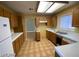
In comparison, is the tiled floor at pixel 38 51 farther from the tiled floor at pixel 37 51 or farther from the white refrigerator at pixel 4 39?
the white refrigerator at pixel 4 39

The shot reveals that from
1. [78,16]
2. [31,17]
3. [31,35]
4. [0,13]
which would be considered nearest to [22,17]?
[31,17]

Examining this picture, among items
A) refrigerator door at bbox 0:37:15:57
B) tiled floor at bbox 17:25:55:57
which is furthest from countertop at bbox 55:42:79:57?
tiled floor at bbox 17:25:55:57

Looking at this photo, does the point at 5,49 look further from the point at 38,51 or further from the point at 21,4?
the point at 38,51

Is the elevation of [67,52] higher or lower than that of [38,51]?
higher

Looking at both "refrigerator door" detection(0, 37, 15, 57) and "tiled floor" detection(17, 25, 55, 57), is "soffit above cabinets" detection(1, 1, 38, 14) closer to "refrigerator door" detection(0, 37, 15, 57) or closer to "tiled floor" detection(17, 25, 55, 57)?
"refrigerator door" detection(0, 37, 15, 57)

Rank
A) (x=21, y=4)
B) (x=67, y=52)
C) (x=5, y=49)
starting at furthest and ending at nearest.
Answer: (x=21, y=4)
(x=5, y=49)
(x=67, y=52)

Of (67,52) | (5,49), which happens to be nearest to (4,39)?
(5,49)

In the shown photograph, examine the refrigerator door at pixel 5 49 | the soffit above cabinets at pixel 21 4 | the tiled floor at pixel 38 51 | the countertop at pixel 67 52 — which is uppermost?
the soffit above cabinets at pixel 21 4

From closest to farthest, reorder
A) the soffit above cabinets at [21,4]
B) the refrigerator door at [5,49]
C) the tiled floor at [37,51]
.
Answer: the refrigerator door at [5,49] < the soffit above cabinets at [21,4] < the tiled floor at [37,51]

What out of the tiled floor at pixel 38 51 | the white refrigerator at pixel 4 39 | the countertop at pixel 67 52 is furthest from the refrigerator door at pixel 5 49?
the tiled floor at pixel 38 51

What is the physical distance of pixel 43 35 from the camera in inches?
282

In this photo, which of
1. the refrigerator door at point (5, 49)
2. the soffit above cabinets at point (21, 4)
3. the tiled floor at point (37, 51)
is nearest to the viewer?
the refrigerator door at point (5, 49)

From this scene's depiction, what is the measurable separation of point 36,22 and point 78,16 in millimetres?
4018

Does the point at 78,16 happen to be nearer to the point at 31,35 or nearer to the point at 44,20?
the point at 44,20
